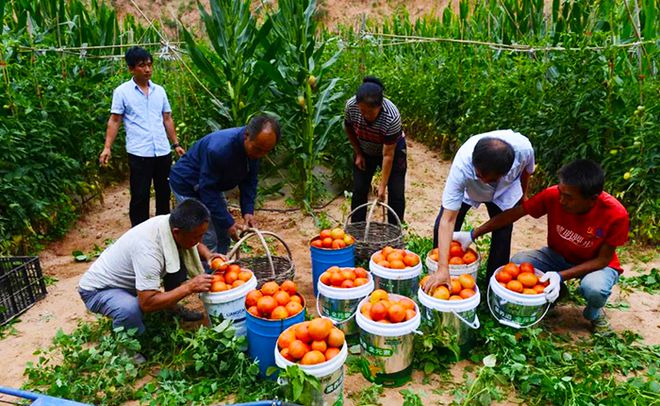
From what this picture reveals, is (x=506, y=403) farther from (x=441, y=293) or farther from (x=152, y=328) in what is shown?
(x=152, y=328)

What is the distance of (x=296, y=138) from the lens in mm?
5539

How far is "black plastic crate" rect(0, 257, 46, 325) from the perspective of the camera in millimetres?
3592

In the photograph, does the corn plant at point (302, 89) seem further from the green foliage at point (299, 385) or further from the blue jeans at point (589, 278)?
the green foliage at point (299, 385)

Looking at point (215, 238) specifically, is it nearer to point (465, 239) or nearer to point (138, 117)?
point (138, 117)

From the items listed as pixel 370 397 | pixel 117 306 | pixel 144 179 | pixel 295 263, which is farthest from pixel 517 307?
pixel 144 179

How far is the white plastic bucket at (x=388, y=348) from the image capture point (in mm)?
2639

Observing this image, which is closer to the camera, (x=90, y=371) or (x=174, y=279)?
(x=90, y=371)

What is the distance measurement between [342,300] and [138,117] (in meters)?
2.83

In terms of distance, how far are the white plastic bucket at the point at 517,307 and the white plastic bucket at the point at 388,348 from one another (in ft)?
2.09

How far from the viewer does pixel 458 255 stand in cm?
338

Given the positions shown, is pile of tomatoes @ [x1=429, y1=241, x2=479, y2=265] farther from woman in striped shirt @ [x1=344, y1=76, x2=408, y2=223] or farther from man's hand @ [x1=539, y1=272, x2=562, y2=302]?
woman in striped shirt @ [x1=344, y1=76, x2=408, y2=223]

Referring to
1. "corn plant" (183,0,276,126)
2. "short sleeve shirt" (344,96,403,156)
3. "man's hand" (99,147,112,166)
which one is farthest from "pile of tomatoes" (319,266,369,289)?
"corn plant" (183,0,276,126)

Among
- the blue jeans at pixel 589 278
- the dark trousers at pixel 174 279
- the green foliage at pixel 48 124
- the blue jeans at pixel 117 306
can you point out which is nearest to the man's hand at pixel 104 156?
the green foliage at pixel 48 124

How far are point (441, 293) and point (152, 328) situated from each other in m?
1.99
